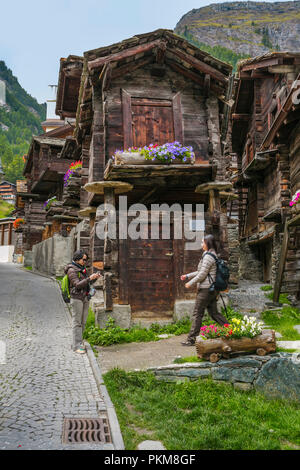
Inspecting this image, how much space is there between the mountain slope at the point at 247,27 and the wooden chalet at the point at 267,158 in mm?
87118

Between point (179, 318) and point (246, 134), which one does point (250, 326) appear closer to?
point (179, 318)

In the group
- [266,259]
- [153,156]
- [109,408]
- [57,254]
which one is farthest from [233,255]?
[109,408]

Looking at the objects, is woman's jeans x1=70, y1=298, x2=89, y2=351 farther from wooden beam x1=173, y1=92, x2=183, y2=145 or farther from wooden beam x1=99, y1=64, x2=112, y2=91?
wooden beam x1=99, y1=64, x2=112, y2=91

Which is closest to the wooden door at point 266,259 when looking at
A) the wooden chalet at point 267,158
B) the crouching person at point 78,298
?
the wooden chalet at point 267,158

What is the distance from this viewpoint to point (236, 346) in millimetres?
6699

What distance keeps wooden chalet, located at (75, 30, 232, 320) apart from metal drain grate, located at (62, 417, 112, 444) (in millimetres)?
5003

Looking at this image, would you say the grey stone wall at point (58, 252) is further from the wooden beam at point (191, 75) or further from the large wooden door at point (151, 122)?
the wooden beam at point (191, 75)

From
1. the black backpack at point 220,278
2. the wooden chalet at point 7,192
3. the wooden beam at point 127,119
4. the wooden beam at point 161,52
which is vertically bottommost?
the black backpack at point 220,278

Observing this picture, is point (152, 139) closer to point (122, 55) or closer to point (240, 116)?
point (122, 55)

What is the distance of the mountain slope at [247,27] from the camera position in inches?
4198

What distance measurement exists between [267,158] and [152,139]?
609 centimetres

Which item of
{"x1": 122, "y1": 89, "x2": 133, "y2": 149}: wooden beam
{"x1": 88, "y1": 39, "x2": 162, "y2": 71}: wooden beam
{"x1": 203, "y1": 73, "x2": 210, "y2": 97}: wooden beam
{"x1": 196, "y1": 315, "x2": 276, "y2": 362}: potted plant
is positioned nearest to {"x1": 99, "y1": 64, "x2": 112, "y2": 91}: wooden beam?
{"x1": 88, "y1": 39, "x2": 162, "y2": 71}: wooden beam

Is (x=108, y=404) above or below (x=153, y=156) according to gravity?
below
